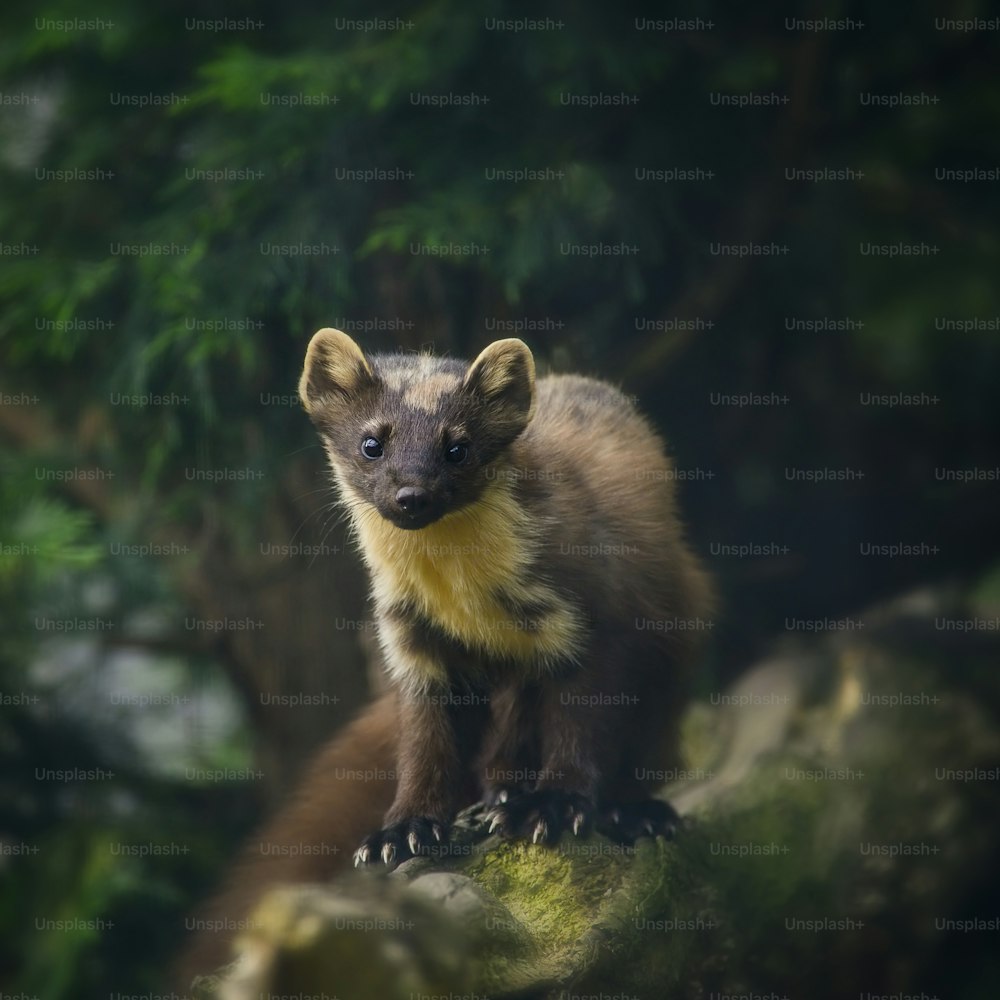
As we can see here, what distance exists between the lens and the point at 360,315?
612 cm

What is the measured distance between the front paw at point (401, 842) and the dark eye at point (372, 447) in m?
1.27

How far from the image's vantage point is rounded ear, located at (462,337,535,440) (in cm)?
430

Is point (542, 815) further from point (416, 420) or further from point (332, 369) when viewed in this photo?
point (332, 369)

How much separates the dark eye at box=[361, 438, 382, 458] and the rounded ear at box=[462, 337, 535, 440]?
0.36m

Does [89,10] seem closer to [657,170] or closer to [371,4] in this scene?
[371,4]

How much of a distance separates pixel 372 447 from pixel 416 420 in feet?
0.61

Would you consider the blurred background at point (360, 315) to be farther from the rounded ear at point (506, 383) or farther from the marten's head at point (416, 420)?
the rounded ear at point (506, 383)

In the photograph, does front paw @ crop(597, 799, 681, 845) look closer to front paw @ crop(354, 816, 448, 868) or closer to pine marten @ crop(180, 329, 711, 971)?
pine marten @ crop(180, 329, 711, 971)

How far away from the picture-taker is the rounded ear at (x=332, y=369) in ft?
14.4

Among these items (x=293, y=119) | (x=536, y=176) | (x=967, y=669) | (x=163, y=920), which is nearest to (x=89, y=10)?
(x=293, y=119)

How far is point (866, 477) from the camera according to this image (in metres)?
7.20

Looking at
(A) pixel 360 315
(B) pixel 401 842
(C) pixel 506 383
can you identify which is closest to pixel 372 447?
(C) pixel 506 383

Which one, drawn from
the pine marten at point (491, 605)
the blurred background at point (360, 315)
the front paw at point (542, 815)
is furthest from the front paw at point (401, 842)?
the blurred background at point (360, 315)

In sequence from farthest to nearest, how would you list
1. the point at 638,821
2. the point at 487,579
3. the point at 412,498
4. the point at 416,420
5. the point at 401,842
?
1. the point at 638,821
2. the point at 487,579
3. the point at 416,420
4. the point at 401,842
5. the point at 412,498
